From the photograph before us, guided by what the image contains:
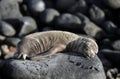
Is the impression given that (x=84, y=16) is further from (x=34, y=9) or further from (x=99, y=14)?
(x=34, y=9)

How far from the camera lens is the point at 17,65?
7066 millimetres

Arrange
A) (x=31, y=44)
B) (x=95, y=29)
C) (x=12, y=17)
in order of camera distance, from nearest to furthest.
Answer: (x=31, y=44) → (x=95, y=29) → (x=12, y=17)

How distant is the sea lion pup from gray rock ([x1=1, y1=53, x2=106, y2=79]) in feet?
0.88

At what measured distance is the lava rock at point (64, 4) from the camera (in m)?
13.1

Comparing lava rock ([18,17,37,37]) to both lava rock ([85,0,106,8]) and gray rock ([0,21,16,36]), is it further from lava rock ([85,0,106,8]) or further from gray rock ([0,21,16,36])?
lava rock ([85,0,106,8])

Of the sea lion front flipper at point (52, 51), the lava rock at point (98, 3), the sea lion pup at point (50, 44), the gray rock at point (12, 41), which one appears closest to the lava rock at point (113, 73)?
the sea lion pup at point (50, 44)

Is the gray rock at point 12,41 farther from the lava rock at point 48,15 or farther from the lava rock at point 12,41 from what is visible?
the lava rock at point 48,15

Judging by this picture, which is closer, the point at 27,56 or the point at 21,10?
the point at 27,56

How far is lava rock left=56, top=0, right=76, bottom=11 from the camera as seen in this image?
1314 centimetres

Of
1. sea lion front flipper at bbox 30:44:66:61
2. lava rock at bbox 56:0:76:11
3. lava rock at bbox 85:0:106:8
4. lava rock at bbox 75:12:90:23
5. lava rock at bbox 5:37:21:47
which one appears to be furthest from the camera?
lava rock at bbox 56:0:76:11

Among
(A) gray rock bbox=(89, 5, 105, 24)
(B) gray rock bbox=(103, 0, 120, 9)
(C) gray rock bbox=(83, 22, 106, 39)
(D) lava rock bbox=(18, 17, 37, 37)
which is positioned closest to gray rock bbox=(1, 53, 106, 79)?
(C) gray rock bbox=(83, 22, 106, 39)

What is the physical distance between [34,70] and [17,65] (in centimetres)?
29

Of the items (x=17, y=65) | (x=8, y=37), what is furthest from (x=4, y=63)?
(x=8, y=37)

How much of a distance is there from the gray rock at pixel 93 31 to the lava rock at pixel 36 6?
1811mm
